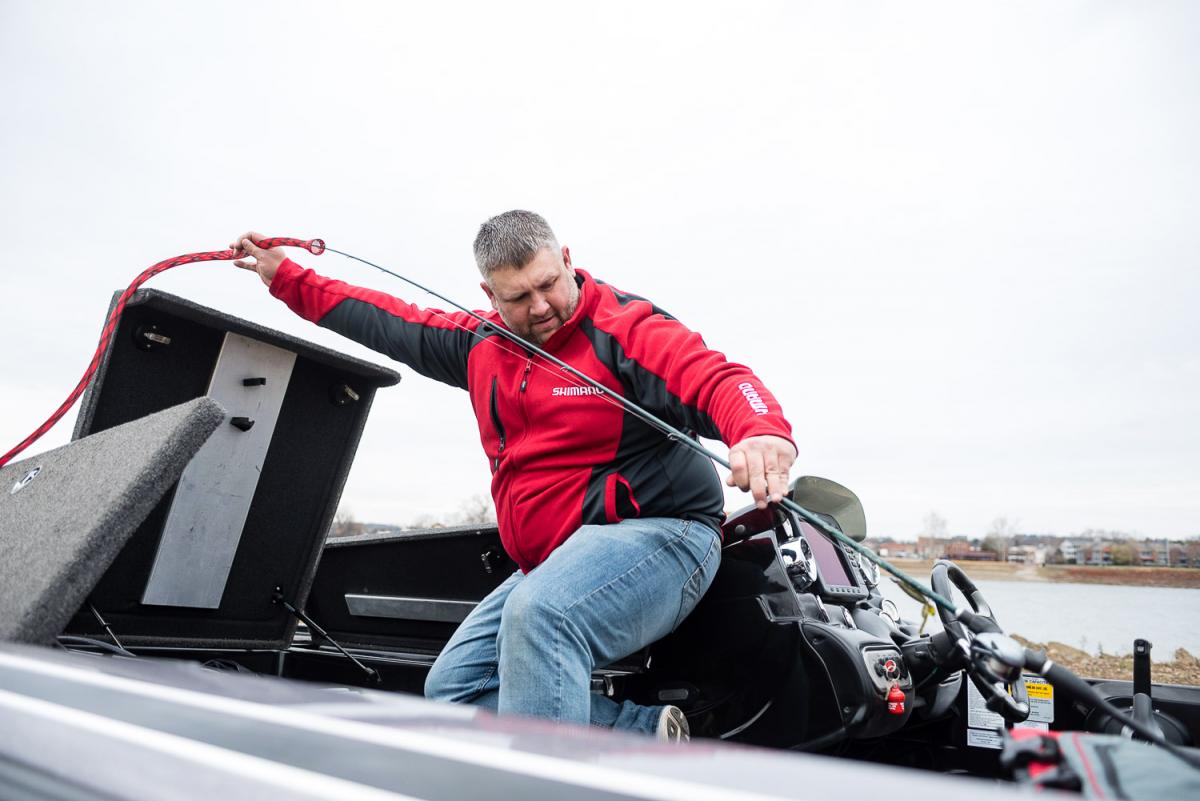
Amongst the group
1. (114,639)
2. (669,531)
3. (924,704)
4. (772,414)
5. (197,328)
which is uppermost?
(197,328)

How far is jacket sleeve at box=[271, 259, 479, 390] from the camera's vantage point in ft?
8.78

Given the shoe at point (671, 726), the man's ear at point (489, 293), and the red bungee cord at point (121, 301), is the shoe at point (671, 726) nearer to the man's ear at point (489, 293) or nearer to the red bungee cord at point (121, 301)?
the man's ear at point (489, 293)

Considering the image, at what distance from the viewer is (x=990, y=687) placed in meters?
1.30

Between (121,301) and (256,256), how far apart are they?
600 mm

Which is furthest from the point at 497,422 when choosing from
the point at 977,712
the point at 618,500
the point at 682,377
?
the point at 977,712

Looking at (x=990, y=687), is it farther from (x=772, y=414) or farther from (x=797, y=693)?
(x=797, y=693)

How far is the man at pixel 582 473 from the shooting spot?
1795mm

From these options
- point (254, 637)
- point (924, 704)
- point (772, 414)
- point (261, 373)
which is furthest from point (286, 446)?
point (924, 704)

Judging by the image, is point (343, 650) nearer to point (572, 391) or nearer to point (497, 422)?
point (497, 422)

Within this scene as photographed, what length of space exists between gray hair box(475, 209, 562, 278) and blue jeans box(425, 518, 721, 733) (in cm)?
73

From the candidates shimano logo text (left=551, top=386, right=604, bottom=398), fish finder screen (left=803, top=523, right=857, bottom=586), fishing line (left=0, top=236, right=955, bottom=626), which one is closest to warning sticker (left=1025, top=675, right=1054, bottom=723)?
fish finder screen (left=803, top=523, right=857, bottom=586)

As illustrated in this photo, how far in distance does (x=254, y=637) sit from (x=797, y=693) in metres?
1.81

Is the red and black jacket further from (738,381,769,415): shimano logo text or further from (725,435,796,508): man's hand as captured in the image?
(725,435,796,508): man's hand

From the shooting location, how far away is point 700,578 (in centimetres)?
217
